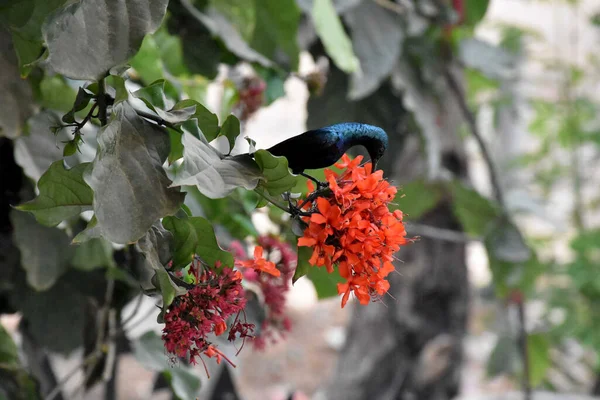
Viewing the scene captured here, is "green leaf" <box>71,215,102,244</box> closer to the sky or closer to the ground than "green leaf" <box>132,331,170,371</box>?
closer to the sky

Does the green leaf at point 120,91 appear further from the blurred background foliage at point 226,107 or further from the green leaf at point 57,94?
the green leaf at point 57,94

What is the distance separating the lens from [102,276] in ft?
2.74

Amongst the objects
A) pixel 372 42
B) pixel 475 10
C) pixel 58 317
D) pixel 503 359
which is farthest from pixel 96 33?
pixel 503 359

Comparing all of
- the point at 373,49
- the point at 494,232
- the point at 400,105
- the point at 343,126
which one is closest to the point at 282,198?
the point at 343,126

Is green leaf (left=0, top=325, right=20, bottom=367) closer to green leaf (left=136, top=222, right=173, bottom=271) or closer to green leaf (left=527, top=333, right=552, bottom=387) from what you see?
green leaf (left=136, top=222, right=173, bottom=271)

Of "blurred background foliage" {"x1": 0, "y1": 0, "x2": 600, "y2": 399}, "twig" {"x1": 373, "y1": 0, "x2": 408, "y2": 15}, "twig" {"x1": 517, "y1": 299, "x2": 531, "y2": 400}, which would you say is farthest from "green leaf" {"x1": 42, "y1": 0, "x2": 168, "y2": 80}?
"twig" {"x1": 517, "y1": 299, "x2": 531, "y2": 400}

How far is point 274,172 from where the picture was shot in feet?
1.19

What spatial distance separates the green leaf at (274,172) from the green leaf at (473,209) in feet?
3.62

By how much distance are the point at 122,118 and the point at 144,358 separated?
454 millimetres

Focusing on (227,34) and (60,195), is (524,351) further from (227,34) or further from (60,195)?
(60,195)

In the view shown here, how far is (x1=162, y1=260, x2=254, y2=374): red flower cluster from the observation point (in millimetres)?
355

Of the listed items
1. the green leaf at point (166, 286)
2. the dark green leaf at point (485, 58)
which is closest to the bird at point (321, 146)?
the green leaf at point (166, 286)

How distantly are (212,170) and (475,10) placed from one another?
102 cm

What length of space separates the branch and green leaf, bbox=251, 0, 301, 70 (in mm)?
555
